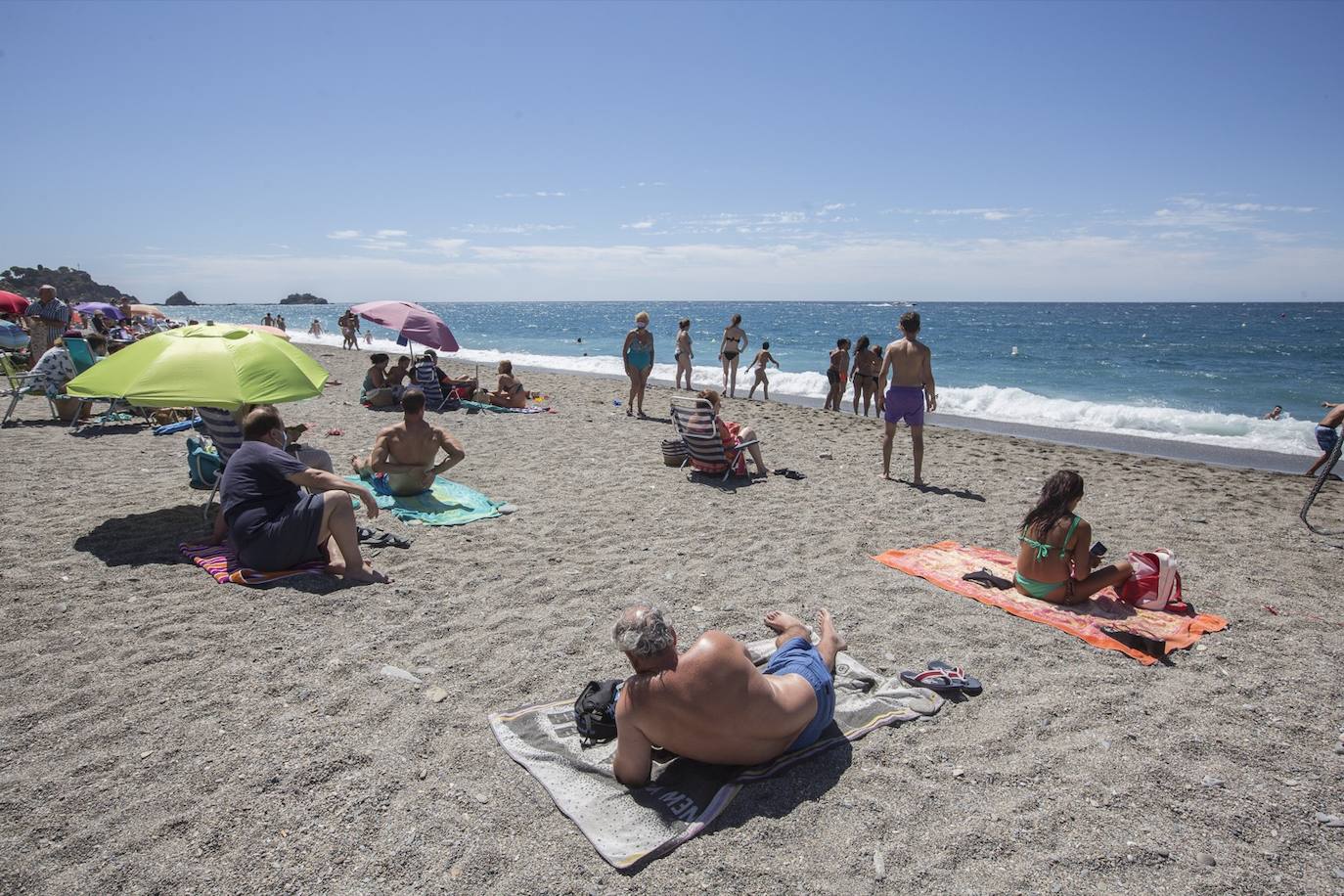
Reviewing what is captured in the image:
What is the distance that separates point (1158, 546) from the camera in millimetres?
6008

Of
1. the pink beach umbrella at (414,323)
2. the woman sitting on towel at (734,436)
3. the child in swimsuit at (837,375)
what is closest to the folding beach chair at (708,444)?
the woman sitting on towel at (734,436)

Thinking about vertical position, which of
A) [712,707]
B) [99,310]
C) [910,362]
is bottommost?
[712,707]

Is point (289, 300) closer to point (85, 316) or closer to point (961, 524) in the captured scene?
point (85, 316)

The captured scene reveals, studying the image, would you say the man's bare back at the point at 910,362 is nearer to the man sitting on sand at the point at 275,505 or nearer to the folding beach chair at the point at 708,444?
the folding beach chair at the point at 708,444

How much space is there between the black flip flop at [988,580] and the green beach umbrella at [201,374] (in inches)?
190

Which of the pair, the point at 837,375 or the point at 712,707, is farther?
the point at 837,375

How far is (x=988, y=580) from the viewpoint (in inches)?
193

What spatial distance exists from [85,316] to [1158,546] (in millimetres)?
23795

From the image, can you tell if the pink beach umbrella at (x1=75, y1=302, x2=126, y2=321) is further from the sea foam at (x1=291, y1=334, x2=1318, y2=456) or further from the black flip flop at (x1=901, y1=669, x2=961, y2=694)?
the black flip flop at (x1=901, y1=669, x2=961, y2=694)

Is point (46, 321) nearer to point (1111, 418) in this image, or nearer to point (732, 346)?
point (732, 346)

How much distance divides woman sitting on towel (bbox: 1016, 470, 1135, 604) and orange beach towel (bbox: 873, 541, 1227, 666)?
0.40ft

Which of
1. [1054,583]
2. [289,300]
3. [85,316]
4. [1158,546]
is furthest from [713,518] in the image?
[289,300]

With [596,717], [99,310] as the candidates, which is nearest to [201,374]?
[596,717]

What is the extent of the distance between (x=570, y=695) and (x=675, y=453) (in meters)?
4.87
